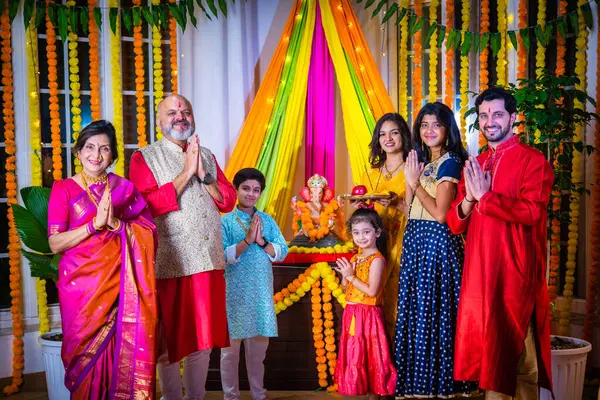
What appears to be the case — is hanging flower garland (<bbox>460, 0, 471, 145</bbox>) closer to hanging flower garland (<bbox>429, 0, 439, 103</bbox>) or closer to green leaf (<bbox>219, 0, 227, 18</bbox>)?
hanging flower garland (<bbox>429, 0, 439, 103</bbox>)

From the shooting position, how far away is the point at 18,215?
4238mm

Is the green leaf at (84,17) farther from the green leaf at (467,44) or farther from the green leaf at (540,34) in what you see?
the green leaf at (540,34)

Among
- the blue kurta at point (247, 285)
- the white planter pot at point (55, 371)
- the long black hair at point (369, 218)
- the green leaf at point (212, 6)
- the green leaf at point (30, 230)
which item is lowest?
the white planter pot at point (55, 371)

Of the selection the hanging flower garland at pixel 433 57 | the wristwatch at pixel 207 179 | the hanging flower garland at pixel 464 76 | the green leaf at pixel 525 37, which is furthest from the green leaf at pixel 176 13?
the green leaf at pixel 525 37

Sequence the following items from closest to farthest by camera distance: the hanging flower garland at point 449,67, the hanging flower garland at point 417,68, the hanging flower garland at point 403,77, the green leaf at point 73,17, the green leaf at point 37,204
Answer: the green leaf at point 37,204 → the green leaf at point 73,17 → the hanging flower garland at point 449,67 → the hanging flower garland at point 417,68 → the hanging flower garland at point 403,77

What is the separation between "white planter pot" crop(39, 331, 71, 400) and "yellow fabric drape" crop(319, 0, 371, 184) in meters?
2.24

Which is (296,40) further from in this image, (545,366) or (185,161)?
(545,366)

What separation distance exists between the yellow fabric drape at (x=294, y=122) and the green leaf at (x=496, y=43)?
4.26 ft

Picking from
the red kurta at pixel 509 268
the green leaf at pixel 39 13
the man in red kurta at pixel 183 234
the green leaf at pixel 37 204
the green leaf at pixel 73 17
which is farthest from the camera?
the green leaf at pixel 73 17

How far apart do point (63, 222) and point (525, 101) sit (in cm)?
265

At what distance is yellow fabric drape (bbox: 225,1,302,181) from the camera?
4934 mm

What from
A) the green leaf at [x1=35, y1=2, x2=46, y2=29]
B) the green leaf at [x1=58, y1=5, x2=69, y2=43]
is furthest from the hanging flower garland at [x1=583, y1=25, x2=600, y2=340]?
the green leaf at [x1=35, y1=2, x2=46, y2=29]

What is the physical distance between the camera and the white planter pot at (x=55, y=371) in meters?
4.17

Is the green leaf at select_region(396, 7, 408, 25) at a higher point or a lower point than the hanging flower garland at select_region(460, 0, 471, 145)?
higher
